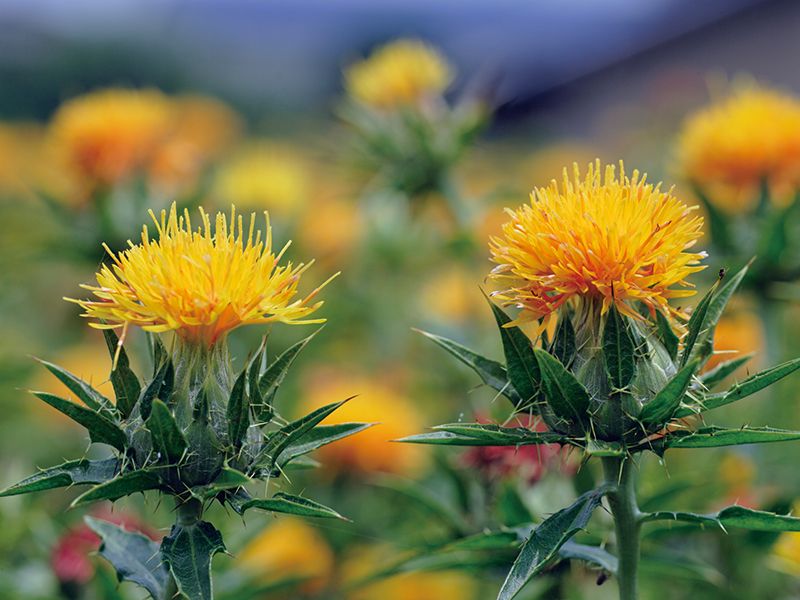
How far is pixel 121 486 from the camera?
136 cm

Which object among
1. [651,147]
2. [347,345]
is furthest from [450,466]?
[651,147]

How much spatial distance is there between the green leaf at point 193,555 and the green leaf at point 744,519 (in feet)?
2.37

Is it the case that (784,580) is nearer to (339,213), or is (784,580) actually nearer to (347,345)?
(347,345)

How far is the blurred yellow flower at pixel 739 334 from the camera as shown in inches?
114

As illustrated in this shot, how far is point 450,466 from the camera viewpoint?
93.6 inches

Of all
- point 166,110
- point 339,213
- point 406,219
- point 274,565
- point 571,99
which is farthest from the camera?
point 571,99

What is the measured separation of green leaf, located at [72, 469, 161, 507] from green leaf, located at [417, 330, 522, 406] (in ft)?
1.69

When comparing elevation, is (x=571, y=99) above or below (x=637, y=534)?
above

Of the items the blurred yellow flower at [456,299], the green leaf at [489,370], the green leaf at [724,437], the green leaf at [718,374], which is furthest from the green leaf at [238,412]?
the blurred yellow flower at [456,299]

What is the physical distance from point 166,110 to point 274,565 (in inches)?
87.4

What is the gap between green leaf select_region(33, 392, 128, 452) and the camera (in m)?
1.40

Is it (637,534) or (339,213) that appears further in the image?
(339,213)

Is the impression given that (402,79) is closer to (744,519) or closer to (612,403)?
(612,403)

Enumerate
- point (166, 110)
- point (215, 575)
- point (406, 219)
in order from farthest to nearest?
point (406, 219), point (166, 110), point (215, 575)
